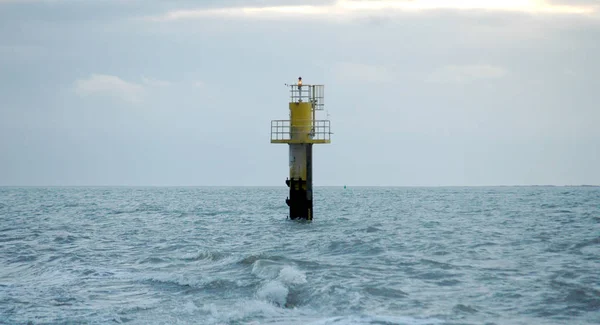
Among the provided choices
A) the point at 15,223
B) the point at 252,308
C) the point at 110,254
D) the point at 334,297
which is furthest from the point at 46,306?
the point at 15,223

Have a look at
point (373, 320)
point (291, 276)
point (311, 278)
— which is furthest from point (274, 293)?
point (373, 320)

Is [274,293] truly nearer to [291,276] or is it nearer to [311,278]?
[291,276]

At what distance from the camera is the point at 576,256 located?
65.3ft

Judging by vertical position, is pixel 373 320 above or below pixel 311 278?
below

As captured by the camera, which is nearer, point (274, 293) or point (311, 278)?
point (274, 293)

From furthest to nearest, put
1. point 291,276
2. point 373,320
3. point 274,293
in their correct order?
1. point 291,276
2. point 274,293
3. point 373,320

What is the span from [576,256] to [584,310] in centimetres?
712

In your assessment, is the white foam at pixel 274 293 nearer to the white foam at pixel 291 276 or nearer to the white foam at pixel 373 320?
the white foam at pixel 291 276

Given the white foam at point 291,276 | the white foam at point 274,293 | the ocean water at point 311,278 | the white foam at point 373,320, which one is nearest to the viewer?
the white foam at point 373,320

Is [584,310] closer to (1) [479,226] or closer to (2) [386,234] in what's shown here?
(2) [386,234]

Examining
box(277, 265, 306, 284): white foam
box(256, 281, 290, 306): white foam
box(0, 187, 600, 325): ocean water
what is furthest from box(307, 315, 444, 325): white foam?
box(277, 265, 306, 284): white foam

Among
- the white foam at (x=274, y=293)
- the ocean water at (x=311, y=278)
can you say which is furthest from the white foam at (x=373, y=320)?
the white foam at (x=274, y=293)

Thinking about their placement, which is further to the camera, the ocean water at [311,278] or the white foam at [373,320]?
the ocean water at [311,278]

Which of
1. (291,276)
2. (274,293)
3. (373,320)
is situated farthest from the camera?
(291,276)
